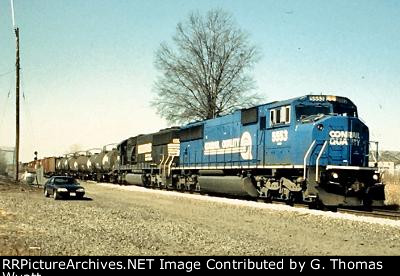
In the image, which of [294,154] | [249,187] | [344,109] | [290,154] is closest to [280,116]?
[290,154]

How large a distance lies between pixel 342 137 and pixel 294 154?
1886 mm

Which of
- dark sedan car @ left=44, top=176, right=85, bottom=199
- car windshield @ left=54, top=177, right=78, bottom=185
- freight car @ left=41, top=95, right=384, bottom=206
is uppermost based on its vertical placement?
freight car @ left=41, top=95, right=384, bottom=206

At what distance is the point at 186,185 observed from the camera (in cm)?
3066

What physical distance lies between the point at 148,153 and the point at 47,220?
74.9 feet

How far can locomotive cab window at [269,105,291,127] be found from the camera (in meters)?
19.9

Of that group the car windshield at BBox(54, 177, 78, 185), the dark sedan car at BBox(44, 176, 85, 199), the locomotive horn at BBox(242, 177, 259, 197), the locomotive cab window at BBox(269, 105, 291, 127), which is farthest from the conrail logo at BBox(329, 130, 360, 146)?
the car windshield at BBox(54, 177, 78, 185)

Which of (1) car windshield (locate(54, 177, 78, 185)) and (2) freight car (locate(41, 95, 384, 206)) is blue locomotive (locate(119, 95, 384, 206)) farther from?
(1) car windshield (locate(54, 177, 78, 185))

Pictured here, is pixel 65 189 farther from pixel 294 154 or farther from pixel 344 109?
pixel 344 109

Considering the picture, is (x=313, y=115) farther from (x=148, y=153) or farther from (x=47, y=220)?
(x=148, y=153)

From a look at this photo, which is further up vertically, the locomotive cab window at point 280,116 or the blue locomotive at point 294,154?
the locomotive cab window at point 280,116

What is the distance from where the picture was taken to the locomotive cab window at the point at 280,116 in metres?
19.9


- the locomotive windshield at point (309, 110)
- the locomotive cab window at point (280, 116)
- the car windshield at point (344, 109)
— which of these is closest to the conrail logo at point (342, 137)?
the car windshield at point (344, 109)

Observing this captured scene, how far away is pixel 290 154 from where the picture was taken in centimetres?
1952

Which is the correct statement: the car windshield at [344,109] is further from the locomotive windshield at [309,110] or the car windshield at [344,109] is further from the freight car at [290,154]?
the locomotive windshield at [309,110]
